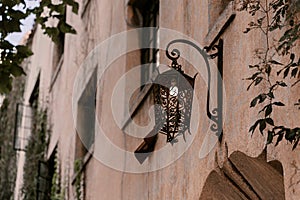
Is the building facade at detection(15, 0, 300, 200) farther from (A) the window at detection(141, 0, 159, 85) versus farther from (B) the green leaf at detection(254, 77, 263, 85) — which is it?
(B) the green leaf at detection(254, 77, 263, 85)

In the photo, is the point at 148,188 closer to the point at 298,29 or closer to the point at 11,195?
the point at 298,29

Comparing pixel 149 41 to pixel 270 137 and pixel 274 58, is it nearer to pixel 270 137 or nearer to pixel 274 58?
pixel 274 58

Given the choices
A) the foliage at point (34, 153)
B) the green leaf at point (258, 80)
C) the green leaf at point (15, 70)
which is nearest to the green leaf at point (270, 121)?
the green leaf at point (258, 80)

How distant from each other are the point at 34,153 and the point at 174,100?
958cm

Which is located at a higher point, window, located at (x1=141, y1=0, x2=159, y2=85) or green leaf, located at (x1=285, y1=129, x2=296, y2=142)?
window, located at (x1=141, y1=0, x2=159, y2=85)

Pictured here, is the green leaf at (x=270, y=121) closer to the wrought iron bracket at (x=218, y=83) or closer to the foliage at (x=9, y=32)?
the wrought iron bracket at (x=218, y=83)

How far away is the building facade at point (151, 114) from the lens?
658 cm

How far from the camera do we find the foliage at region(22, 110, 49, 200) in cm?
1582

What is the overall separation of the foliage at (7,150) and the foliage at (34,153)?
186 cm

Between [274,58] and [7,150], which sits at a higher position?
[7,150]

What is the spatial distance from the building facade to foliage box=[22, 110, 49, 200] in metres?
0.24

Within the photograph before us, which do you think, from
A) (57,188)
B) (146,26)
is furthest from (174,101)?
(57,188)

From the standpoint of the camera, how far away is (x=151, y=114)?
9.05 meters

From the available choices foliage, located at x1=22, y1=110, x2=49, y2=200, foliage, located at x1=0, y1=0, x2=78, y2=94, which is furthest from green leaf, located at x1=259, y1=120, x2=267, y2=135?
foliage, located at x1=22, y1=110, x2=49, y2=200
